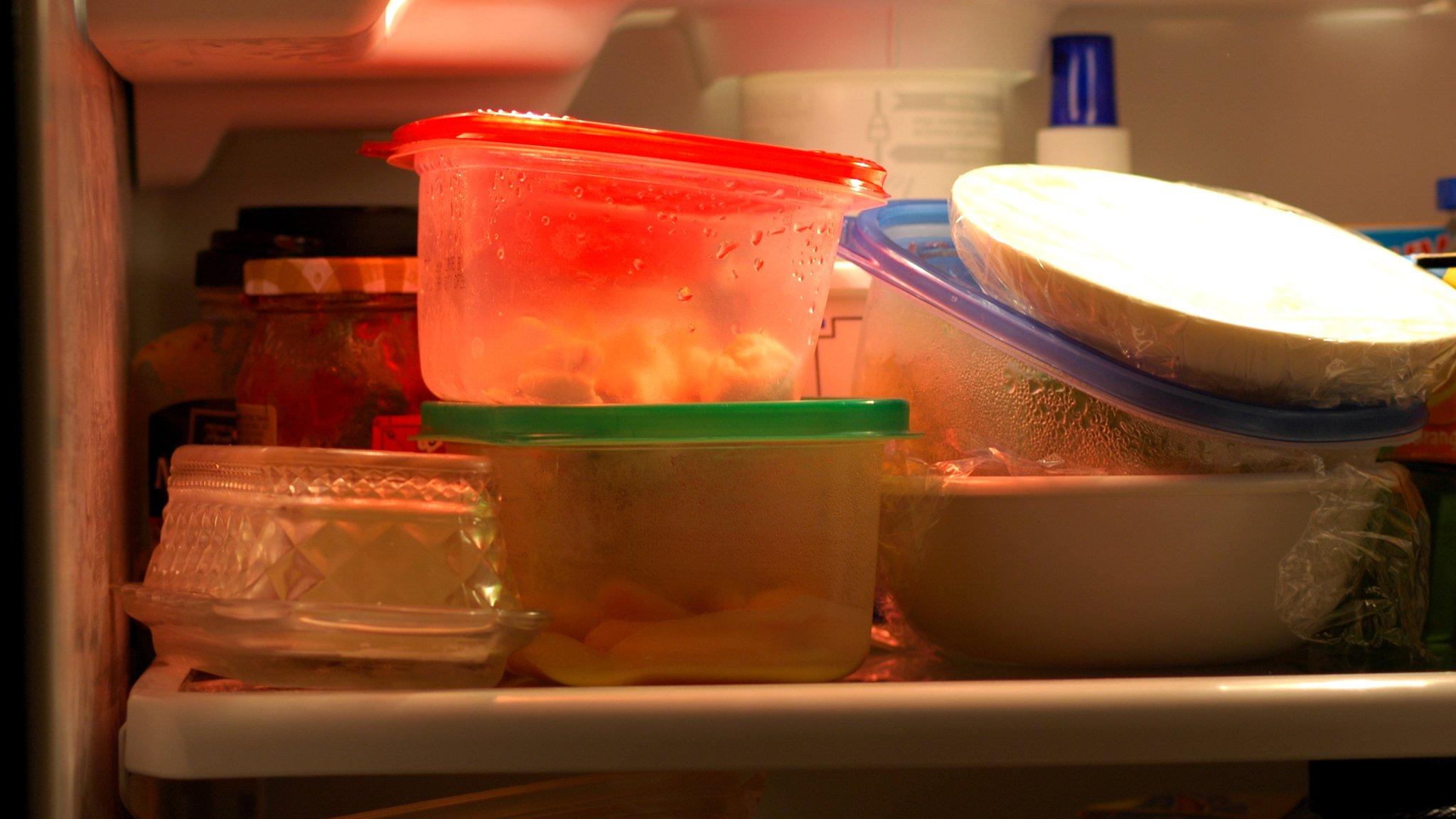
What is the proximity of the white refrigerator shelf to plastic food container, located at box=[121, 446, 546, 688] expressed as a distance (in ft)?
0.05

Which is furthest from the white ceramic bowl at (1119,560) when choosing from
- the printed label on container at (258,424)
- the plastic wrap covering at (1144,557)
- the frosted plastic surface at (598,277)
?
the printed label on container at (258,424)

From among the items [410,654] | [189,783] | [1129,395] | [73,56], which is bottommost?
[189,783]

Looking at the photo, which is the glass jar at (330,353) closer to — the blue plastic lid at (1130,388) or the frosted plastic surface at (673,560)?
the frosted plastic surface at (673,560)

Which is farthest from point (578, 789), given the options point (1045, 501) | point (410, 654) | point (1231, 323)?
point (1231, 323)

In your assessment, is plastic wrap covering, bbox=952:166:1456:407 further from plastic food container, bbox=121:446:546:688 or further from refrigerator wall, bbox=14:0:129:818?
refrigerator wall, bbox=14:0:129:818

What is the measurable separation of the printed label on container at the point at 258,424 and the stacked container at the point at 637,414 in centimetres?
16

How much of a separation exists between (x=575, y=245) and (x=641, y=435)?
0.10 meters

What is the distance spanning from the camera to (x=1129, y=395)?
618 mm

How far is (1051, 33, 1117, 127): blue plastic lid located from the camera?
0.97 metres

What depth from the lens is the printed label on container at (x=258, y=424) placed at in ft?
2.39

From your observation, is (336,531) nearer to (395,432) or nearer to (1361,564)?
(395,432)

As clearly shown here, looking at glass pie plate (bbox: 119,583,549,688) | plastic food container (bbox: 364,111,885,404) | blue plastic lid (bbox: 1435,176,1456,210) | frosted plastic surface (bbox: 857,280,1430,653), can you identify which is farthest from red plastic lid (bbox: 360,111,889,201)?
blue plastic lid (bbox: 1435,176,1456,210)

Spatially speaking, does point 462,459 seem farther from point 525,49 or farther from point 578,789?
point 525,49

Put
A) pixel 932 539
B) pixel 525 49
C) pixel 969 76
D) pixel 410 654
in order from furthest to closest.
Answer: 1. pixel 969 76
2. pixel 525 49
3. pixel 932 539
4. pixel 410 654
